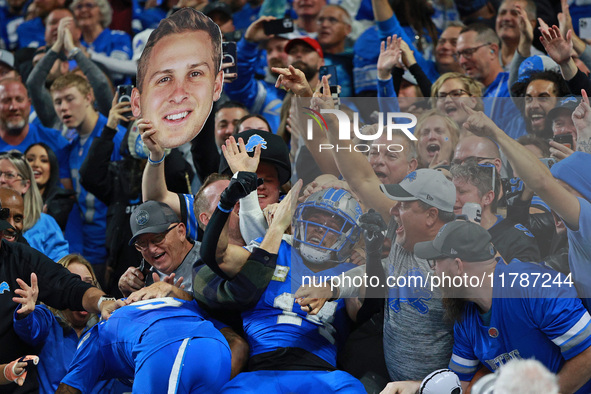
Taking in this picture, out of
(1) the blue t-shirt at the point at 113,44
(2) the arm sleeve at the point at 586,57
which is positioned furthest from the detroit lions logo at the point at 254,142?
(1) the blue t-shirt at the point at 113,44

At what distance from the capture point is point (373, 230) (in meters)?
3.87

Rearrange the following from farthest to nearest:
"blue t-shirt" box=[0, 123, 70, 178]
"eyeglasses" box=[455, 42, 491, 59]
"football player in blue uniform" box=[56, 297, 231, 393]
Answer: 1. "blue t-shirt" box=[0, 123, 70, 178]
2. "eyeglasses" box=[455, 42, 491, 59]
3. "football player in blue uniform" box=[56, 297, 231, 393]

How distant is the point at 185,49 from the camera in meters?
4.36

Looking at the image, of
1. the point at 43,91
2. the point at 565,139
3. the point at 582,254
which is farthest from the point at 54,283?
the point at 43,91

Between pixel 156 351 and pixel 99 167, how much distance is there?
2089 millimetres

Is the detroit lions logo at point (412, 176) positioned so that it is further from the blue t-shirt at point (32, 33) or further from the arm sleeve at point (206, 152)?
the blue t-shirt at point (32, 33)

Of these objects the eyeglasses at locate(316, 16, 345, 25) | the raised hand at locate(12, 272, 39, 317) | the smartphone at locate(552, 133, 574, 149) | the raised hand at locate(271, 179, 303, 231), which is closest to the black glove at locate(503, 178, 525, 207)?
the smartphone at locate(552, 133, 574, 149)

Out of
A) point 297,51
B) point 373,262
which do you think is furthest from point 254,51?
point 373,262

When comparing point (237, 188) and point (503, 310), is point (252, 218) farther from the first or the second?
point (503, 310)

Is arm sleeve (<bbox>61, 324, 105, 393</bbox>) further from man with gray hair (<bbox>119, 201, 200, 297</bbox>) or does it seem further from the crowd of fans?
man with gray hair (<bbox>119, 201, 200, 297</bbox>)

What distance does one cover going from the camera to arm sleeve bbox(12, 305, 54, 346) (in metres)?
4.14

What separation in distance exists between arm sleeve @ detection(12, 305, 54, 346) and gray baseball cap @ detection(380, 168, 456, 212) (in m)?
1.94

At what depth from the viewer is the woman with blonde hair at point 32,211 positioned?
525 centimetres

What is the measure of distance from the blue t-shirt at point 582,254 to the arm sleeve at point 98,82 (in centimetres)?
412
